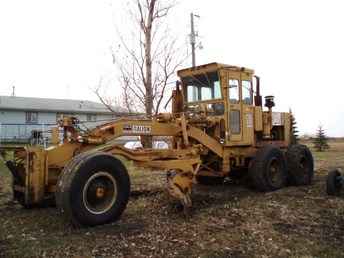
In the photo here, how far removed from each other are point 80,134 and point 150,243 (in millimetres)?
2437

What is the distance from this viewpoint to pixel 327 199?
28.6ft

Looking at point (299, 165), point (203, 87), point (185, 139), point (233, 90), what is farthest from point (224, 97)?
→ point (299, 165)

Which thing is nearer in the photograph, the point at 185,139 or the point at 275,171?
the point at 185,139

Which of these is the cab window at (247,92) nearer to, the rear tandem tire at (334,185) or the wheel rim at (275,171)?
the wheel rim at (275,171)

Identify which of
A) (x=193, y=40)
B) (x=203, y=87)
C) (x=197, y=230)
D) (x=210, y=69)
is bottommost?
(x=197, y=230)

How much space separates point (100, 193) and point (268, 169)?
4851 millimetres

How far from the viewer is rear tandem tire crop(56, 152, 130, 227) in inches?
232

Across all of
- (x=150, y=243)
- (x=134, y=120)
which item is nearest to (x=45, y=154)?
(x=134, y=120)

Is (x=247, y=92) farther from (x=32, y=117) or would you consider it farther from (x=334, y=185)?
(x=32, y=117)

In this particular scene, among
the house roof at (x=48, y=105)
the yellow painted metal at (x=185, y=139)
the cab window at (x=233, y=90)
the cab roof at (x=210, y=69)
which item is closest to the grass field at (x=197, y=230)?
the yellow painted metal at (x=185, y=139)

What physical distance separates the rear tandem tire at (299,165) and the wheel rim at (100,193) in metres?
5.84

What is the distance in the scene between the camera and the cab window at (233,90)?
31.2 feet

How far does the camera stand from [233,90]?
9.62m

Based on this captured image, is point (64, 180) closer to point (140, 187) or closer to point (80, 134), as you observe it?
point (80, 134)
